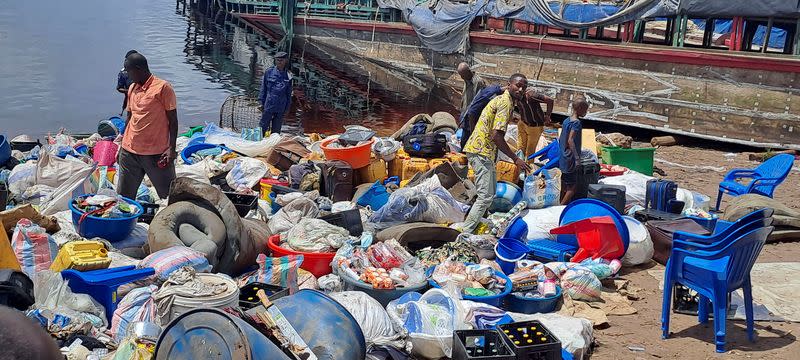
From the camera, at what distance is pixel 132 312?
15.0ft

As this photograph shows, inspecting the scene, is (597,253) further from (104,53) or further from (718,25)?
(104,53)

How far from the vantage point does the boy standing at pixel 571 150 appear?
7.79m

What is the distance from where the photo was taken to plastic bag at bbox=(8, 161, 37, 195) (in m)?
8.32

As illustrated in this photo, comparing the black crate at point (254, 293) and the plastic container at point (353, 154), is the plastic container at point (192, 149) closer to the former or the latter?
the plastic container at point (353, 154)

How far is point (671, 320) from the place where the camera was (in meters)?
5.65

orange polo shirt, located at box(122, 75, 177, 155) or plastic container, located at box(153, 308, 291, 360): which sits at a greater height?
orange polo shirt, located at box(122, 75, 177, 155)

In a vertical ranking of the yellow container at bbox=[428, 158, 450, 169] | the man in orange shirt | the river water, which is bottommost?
the river water

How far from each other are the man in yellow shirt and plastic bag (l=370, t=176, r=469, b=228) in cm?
29

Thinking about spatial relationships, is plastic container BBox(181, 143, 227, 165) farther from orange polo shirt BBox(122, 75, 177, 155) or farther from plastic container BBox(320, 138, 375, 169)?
orange polo shirt BBox(122, 75, 177, 155)

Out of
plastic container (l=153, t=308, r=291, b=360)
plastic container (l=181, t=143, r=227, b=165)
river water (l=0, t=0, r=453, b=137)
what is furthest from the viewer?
river water (l=0, t=0, r=453, b=137)

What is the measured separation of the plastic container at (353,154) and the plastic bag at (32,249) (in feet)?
12.0

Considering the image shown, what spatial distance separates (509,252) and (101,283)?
3.43 m

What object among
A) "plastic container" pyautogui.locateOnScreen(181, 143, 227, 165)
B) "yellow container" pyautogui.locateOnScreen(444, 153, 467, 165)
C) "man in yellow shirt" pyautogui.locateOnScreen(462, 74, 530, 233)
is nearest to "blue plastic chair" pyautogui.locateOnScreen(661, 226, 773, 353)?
"man in yellow shirt" pyautogui.locateOnScreen(462, 74, 530, 233)

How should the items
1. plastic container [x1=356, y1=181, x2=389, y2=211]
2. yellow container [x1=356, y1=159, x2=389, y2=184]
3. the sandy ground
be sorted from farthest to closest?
yellow container [x1=356, y1=159, x2=389, y2=184] → plastic container [x1=356, y1=181, x2=389, y2=211] → the sandy ground
